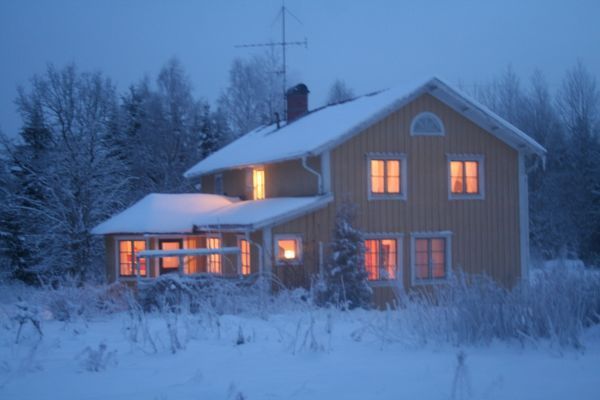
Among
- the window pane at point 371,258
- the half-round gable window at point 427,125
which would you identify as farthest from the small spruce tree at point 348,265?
the half-round gable window at point 427,125

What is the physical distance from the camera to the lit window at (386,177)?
19859mm

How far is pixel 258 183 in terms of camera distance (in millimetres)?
23109

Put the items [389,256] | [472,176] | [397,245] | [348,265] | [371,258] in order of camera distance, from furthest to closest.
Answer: [472,176]
[397,245]
[389,256]
[371,258]
[348,265]

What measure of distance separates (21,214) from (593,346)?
87.3 feet

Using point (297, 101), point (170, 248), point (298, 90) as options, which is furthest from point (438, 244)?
point (170, 248)

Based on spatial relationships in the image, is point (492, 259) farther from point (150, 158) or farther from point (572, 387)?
point (150, 158)

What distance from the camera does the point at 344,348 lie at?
29.0 ft

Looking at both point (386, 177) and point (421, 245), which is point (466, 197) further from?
point (386, 177)

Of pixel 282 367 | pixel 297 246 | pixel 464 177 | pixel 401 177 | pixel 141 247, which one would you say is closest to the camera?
pixel 282 367

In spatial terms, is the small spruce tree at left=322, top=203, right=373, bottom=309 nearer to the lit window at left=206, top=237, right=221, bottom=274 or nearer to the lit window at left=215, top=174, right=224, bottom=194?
the lit window at left=206, top=237, right=221, bottom=274

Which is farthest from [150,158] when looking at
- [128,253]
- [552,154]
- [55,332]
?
[55,332]

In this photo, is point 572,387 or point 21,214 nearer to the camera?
point 572,387

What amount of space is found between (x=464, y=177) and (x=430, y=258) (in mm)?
2687

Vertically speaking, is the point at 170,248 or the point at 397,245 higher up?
the point at 397,245
